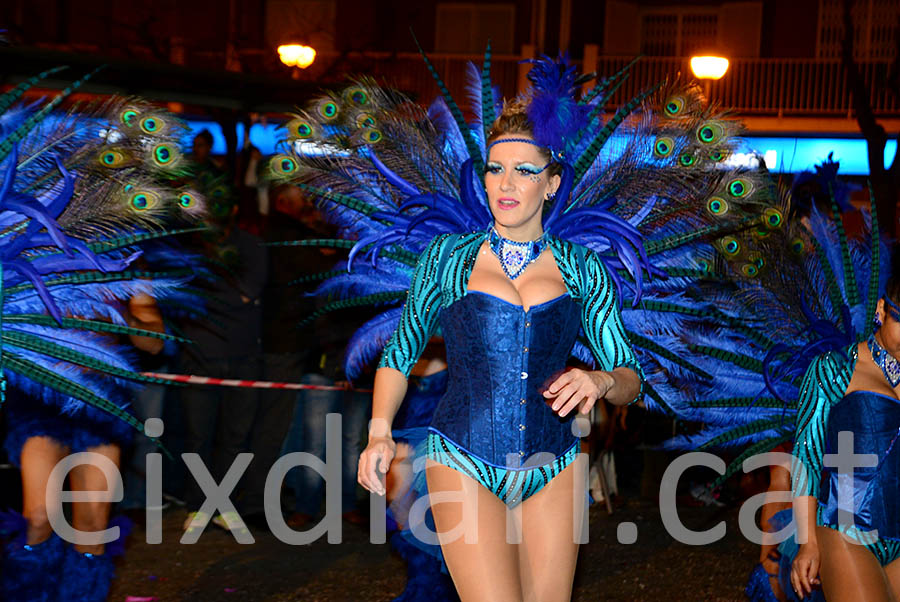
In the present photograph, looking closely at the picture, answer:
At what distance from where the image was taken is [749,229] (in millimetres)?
4969

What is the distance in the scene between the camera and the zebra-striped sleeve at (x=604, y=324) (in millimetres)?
3506

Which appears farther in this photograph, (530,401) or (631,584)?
(631,584)

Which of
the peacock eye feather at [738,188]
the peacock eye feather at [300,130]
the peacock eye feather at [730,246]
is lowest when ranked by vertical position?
the peacock eye feather at [730,246]

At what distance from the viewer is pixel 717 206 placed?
472 cm

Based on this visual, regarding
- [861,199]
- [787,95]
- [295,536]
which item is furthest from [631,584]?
[787,95]

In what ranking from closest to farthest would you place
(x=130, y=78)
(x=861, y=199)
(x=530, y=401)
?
(x=530, y=401) → (x=130, y=78) → (x=861, y=199)

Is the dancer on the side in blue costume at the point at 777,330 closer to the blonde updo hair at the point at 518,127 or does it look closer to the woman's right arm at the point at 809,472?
the woman's right arm at the point at 809,472

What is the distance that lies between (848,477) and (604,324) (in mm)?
1076

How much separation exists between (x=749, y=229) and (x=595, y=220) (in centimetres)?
120

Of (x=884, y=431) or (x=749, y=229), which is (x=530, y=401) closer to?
(x=884, y=431)

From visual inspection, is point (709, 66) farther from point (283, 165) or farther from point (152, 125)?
point (152, 125)

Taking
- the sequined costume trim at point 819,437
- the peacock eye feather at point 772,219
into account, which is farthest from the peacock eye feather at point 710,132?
the sequined costume trim at point 819,437

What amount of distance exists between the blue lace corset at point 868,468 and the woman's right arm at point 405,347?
1.45 m

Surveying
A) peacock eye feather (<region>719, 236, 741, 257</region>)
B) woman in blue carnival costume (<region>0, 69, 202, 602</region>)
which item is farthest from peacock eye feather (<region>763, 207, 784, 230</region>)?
woman in blue carnival costume (<region>0, 69, 202, 602</region>)
